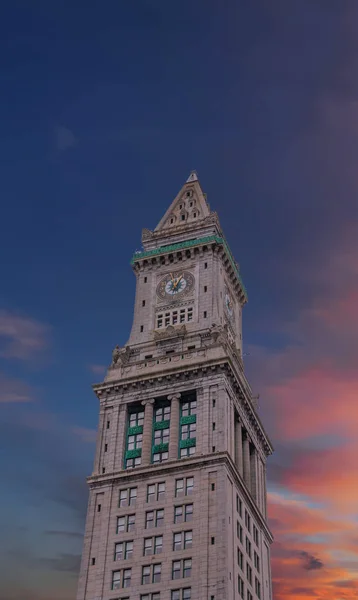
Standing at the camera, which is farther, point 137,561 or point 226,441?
point 226,441

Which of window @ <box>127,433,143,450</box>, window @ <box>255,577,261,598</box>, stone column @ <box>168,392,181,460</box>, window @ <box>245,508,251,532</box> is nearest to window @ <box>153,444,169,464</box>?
stone column @ <box>168,392,181,460</box>

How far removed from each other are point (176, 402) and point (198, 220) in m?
39.4

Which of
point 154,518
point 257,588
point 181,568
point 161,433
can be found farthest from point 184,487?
point 257,588

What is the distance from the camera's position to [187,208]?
15388 centimetres

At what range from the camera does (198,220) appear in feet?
489

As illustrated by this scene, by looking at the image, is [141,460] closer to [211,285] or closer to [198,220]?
[211,285]

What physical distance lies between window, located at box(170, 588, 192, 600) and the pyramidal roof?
66618mm

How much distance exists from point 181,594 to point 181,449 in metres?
20.6

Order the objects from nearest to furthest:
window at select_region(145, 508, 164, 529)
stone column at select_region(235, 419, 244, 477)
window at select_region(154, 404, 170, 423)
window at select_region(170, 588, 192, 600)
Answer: window at select_region(170, 588, 192, 600)
window at select_region(145, 508, 164, 529)
stone column at select_region(235, 419, 244, 477)
window at select_region(154, 404, 170, 423)

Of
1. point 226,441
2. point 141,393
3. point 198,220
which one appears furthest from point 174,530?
point 198,220

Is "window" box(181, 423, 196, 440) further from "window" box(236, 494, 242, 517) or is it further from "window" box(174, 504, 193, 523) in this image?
"window" box(174, 504, 193, 523)

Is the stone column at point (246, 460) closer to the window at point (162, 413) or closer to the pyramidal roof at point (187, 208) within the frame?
the window at point (162, 413)

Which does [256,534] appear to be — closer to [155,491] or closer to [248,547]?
[248,547]

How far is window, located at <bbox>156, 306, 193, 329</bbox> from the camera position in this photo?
13538cm
